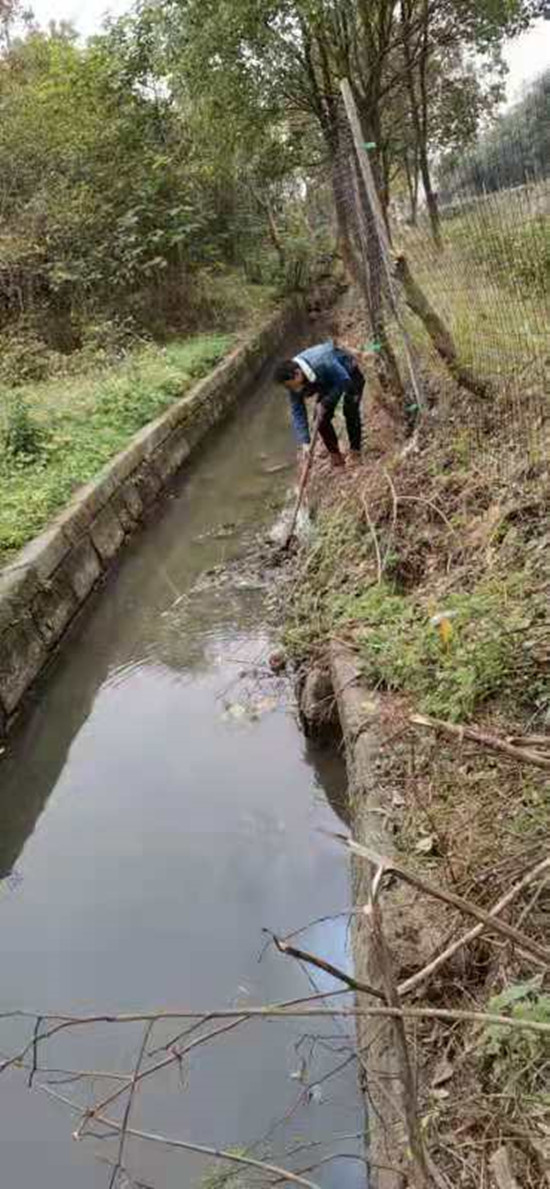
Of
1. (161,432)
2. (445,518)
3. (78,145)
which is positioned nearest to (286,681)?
(445,518)

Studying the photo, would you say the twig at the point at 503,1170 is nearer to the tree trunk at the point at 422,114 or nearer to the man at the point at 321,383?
the man at the point at 321,383

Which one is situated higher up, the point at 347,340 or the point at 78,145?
the point at 78,145

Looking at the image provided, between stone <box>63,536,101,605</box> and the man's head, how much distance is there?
7.13 ft

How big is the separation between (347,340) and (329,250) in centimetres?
1075

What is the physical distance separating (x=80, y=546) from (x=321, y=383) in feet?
7.75

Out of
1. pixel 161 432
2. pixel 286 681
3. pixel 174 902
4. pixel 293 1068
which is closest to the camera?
pixel 293 1068

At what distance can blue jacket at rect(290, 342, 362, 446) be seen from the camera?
718cm

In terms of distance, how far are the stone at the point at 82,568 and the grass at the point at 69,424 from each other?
346 mm

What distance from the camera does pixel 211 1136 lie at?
313cm

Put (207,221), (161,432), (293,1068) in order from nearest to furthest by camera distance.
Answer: (293,1068)
(161,432)
(207,221)

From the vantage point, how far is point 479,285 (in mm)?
5828

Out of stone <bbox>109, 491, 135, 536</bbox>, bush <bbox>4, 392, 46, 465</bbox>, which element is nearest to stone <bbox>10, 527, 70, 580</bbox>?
stone <bbox>109, 491, 135, 536</bbox>

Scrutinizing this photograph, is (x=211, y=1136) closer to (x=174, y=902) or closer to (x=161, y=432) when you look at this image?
(x=174, y=902)

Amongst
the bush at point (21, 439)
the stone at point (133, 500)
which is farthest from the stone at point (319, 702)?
the bush at point (21, 439)
